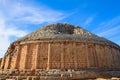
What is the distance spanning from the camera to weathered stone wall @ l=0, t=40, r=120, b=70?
24.5 m

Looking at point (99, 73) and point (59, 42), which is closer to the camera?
point (99, 73)

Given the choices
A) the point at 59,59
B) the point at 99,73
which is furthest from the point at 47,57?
the point at 99,73

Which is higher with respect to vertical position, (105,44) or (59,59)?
(105,44)

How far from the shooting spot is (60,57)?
24.7m

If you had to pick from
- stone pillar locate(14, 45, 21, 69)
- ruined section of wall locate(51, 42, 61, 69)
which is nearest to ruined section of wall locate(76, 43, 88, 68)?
ruined section of wall locate(51, 42, 61, 69)

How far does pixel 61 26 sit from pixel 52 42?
727 centimetres

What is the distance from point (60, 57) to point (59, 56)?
0.21m

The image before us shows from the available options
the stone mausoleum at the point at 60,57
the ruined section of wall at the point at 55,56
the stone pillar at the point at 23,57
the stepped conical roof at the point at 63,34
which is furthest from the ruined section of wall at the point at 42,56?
the stone pillar at the point at 23,57

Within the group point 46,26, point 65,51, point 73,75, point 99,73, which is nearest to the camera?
point 73,75

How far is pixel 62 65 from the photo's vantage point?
24062 mm

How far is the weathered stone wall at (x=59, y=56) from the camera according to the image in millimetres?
24469

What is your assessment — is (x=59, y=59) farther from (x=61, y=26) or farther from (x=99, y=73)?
(x=61, y=26)

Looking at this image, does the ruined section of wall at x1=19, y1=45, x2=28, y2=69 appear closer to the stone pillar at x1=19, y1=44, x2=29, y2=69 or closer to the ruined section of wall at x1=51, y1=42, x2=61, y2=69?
the stone pillar at x1=19, y1=44, x2=29, y2=69

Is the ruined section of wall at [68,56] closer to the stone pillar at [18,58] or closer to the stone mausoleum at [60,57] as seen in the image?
the stone mausoleum at [60,57]
